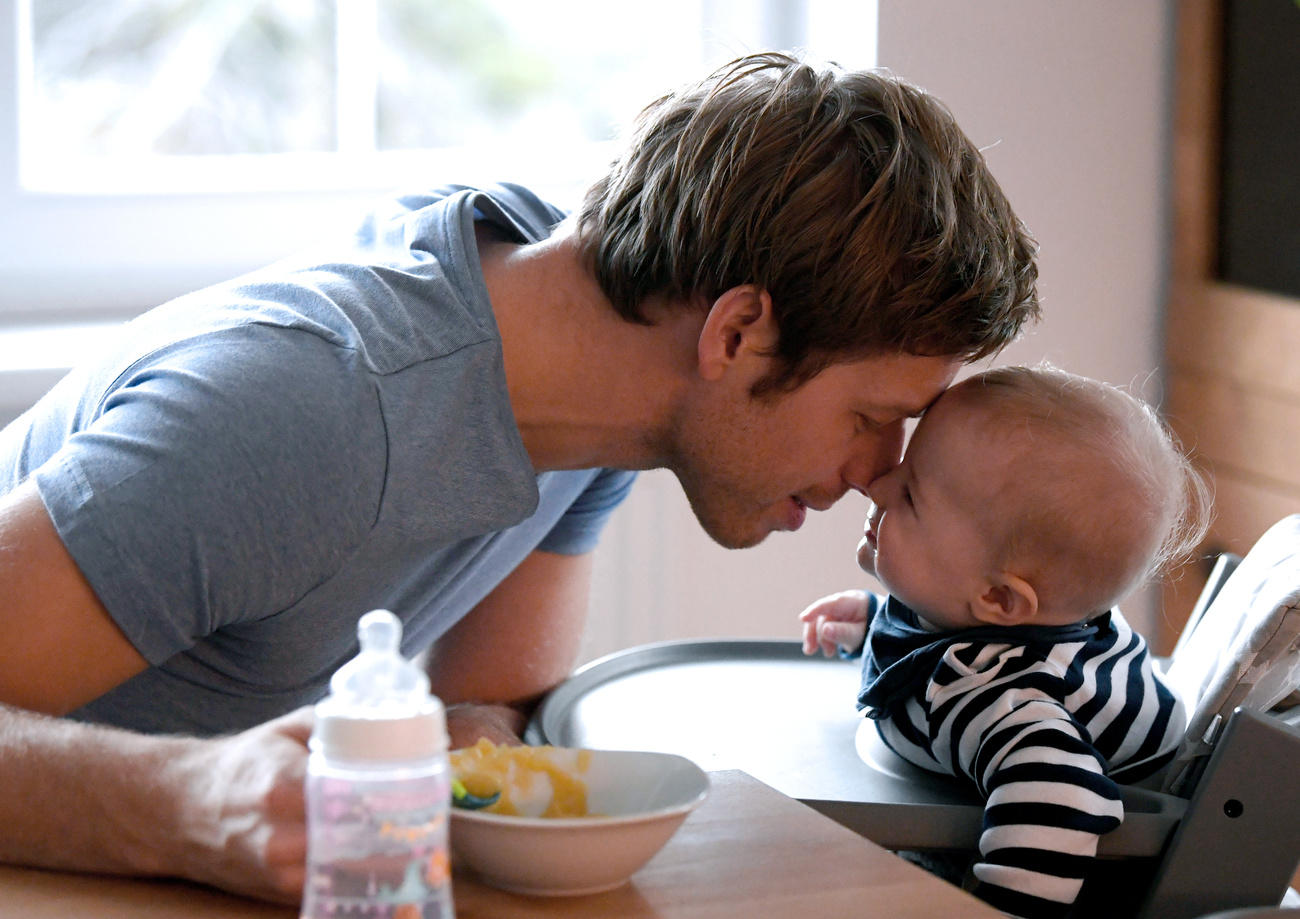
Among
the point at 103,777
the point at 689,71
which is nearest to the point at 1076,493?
the point at 103,777

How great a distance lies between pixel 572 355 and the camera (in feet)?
4.41

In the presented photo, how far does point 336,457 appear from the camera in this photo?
110 cm

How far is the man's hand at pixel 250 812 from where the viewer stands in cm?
77

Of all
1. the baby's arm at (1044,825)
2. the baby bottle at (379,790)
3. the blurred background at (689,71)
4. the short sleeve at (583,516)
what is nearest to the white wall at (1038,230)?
the blurred background at (689,71)

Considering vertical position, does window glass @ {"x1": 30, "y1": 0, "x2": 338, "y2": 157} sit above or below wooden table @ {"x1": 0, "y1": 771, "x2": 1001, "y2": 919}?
above

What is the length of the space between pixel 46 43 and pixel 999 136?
139 centimetres

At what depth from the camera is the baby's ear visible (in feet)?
4.20

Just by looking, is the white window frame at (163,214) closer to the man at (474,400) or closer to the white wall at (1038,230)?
the white wall at (1038,230)

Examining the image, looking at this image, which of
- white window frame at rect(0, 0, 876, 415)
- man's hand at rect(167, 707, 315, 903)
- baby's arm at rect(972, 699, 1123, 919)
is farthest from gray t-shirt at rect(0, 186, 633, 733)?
white window frame at rect(0, 0, 876, 415)

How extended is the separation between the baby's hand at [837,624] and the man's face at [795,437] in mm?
138

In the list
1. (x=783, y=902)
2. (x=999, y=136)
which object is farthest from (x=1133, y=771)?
(x=999, y=136)

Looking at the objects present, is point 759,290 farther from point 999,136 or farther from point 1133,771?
point 999,136

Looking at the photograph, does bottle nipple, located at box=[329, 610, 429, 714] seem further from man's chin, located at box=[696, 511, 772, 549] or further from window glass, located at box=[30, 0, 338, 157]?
window glass, located at box=[30, 0, 338, 157]

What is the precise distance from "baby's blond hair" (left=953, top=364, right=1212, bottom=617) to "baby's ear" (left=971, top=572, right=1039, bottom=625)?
2 cm
